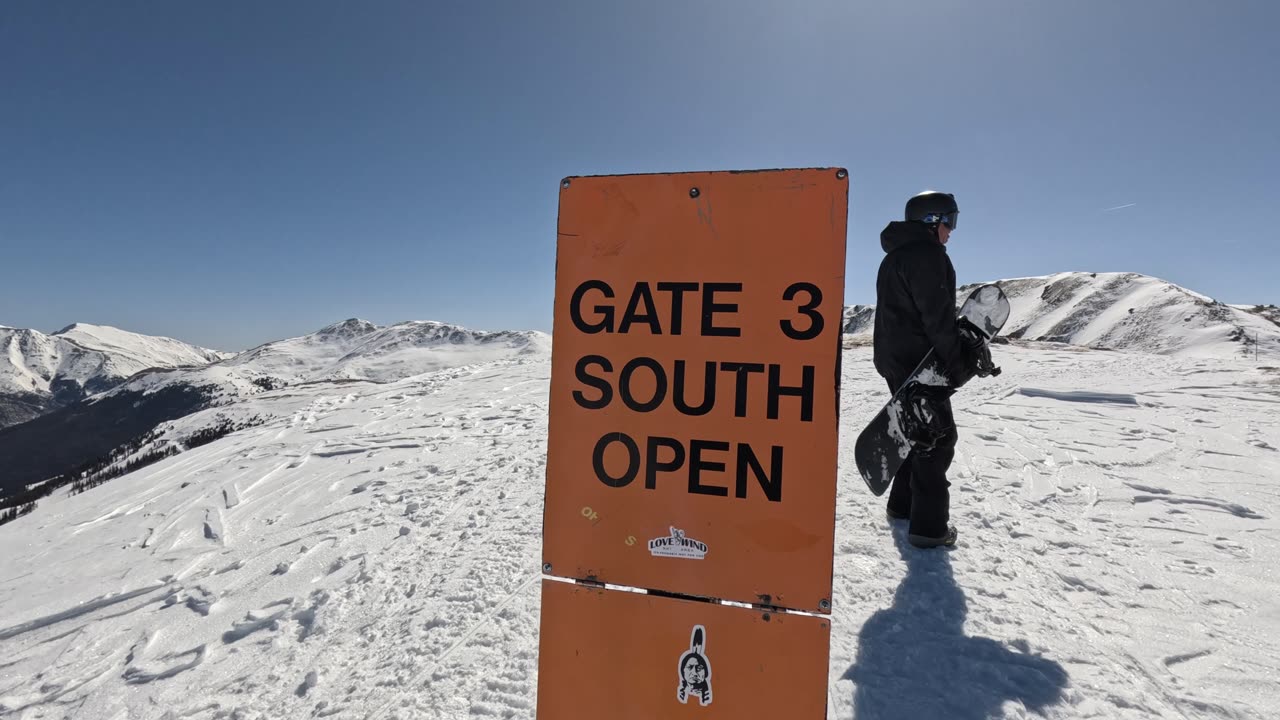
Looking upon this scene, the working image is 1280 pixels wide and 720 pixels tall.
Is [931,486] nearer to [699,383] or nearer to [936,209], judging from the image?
[936,209]

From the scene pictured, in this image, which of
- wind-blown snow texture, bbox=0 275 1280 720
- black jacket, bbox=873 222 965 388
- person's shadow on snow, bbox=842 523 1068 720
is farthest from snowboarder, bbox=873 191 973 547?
person's shadow on snow, bbox=842 523 1068 720

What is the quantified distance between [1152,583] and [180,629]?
6116 millimetres

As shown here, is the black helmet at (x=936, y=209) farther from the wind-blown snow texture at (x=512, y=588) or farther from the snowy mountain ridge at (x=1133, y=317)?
the snowy mountain ridge at (x=1133, y=317)

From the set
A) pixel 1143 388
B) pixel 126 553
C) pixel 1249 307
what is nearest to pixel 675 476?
pixel 126 553

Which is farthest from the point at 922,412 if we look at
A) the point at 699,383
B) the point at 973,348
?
the point at 699,383

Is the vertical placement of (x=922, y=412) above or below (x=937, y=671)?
above

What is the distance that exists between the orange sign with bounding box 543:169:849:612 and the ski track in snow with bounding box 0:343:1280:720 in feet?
4.31

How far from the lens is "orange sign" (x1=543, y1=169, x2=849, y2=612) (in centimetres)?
159

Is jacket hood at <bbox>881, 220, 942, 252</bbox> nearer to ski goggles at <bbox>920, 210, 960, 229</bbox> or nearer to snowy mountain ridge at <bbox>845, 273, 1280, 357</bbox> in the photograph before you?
ski goggles at <bbox>920, 210, 960, 229</bbox>

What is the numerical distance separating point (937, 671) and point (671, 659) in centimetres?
170

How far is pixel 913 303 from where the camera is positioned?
3521 mm

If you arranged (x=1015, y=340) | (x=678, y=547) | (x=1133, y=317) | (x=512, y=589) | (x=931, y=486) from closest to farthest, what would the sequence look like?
(x=678, y=547)
(x=512, y=589)
(x=931, y=486)
(x=1015, y=340)
(x=1133, y=317)

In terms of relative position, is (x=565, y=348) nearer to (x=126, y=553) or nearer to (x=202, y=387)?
(x=126, y=553)

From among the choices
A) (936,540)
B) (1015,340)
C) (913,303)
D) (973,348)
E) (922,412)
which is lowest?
(936,540)
